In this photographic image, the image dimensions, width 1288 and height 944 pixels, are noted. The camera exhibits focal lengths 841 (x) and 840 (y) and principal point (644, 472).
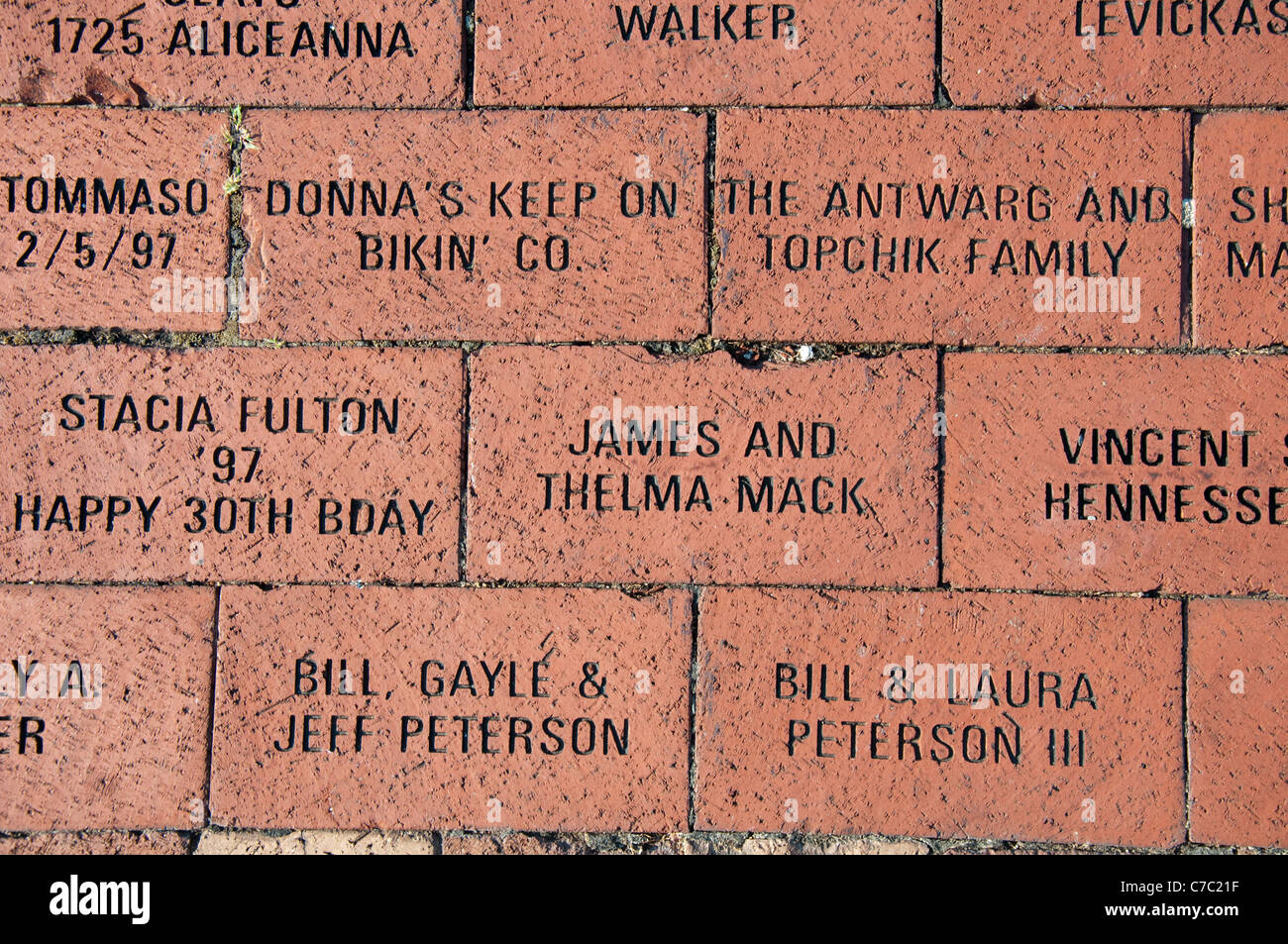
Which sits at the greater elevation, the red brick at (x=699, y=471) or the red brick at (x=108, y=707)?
the red brick at (x=699, y=471)

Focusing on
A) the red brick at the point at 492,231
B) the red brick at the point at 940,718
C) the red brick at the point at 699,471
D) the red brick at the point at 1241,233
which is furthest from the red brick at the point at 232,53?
the red brick at the point at 1241,233

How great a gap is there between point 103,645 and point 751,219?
216 cm

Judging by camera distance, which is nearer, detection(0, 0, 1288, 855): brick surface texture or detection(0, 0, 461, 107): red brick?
detection(0, 0, 1288, 855): brick surface texture

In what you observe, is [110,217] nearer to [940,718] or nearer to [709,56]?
[709,56]

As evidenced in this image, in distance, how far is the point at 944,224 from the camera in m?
2.31

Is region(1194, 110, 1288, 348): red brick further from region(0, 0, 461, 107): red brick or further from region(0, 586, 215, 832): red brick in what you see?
region(0, 586, 215, 832): red brick

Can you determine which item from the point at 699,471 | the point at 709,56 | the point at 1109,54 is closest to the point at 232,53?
the point at 709,56

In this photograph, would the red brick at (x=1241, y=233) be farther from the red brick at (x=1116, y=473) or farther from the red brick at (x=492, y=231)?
the red brick at (x=492, y=231)

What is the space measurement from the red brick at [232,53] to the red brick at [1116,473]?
5.77ft

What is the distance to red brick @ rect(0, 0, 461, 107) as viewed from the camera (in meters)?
2.38

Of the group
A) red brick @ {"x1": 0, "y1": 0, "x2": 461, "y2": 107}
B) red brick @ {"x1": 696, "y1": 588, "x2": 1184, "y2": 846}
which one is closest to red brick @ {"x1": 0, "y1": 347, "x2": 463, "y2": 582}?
red brick @ {"x1": 0, "y1": 0, "x2": 461, "y2": 107}

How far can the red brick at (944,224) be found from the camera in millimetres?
2293

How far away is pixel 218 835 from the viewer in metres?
2.36

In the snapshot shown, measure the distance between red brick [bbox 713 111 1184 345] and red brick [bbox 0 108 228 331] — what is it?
1.46m
